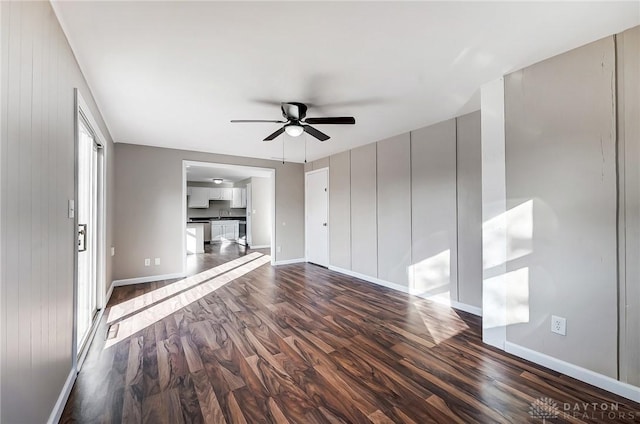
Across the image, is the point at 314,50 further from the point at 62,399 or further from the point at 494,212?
the point at 62,399

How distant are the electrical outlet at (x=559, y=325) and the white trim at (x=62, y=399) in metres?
3.33

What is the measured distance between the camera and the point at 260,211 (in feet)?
26.8

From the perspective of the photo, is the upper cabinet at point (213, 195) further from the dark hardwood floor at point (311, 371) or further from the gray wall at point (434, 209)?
the gray wall at point (434, 209)

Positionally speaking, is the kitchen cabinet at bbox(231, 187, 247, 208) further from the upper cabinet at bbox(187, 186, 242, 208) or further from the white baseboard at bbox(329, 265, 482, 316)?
the white baseboard at bbox(329, 265, 482, 316)

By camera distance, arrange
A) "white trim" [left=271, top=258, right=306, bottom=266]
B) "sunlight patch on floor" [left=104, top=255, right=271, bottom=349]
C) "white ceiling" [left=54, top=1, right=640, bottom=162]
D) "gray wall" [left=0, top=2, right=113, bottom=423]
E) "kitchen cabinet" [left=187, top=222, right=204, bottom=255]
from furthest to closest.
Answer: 1. "kitchen cabinet" [left=187, top=222, right=204, bottom=255]
2. "white trim" [left=271, top=258, right=306, bottom=266]
3. "sunlight patch on floor" [left=104, top=255, right=271, bottom=349]
4. "white ceiling" [left=54, top=1, right=640, bottom=162]
5. "gray wall" [left=0, top=2, right=113, bottom=423]

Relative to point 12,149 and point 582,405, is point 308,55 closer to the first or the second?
point 12,149

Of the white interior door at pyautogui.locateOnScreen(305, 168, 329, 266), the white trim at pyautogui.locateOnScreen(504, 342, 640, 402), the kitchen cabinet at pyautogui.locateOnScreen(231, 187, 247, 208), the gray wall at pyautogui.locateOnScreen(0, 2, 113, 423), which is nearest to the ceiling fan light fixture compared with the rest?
the gray wall at pyautogui.locateOnScreen(0, 2, 113, 423)

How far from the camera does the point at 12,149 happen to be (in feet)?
3.37

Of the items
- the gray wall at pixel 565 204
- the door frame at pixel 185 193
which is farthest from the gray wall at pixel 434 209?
the door frame at pixel 185 193

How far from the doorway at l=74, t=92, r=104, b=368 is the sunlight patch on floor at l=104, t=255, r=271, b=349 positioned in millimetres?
265

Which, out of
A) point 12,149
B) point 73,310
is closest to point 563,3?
point 12,149

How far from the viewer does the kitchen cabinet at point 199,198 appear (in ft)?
30.2

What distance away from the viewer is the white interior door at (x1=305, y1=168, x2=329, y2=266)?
17.9 feet

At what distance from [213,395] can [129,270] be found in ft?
11.7
